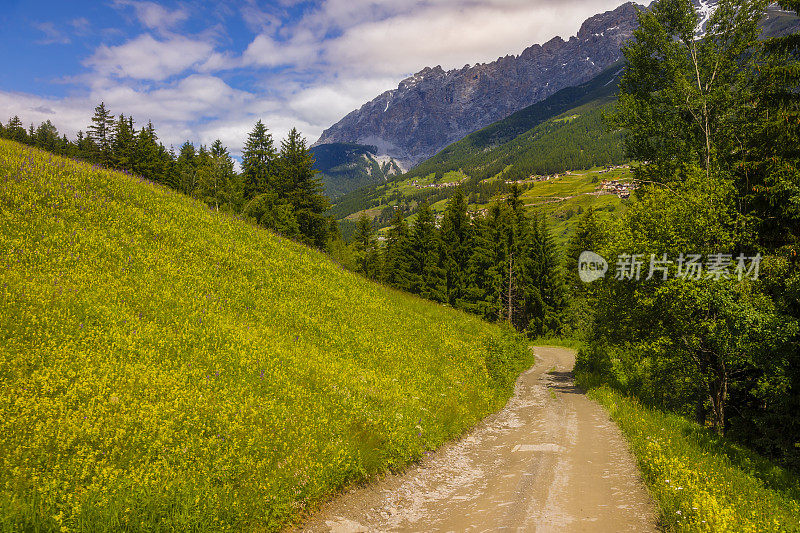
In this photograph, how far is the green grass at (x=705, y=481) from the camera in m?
7.46

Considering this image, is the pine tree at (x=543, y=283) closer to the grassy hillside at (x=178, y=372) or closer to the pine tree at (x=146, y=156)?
the grassy hillside at (x=178, y=372)

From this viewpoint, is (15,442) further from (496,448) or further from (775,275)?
(775,275)

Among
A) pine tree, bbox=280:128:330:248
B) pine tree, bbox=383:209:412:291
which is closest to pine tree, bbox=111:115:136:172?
pine tree, bbox=280:128:330:248

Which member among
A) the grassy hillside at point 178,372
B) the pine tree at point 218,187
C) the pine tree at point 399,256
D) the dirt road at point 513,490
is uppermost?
the pine tree at point 218,187

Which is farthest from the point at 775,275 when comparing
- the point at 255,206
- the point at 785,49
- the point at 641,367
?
the point at 255,206

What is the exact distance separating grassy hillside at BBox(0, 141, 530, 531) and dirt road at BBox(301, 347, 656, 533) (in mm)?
653

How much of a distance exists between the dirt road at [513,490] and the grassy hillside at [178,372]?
2.14 feet

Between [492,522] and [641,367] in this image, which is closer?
[492,522]

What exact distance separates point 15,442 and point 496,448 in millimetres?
11323

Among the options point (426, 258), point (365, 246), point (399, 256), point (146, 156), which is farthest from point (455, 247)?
point (146, 156)

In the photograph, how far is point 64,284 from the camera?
10734 millimetres

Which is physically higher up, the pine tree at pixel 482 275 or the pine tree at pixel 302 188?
the pine tree at pixel 302 188

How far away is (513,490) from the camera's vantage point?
9289 mm

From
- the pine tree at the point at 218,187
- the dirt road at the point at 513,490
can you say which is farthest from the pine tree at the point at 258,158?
the dirt road at the point at 513,490
